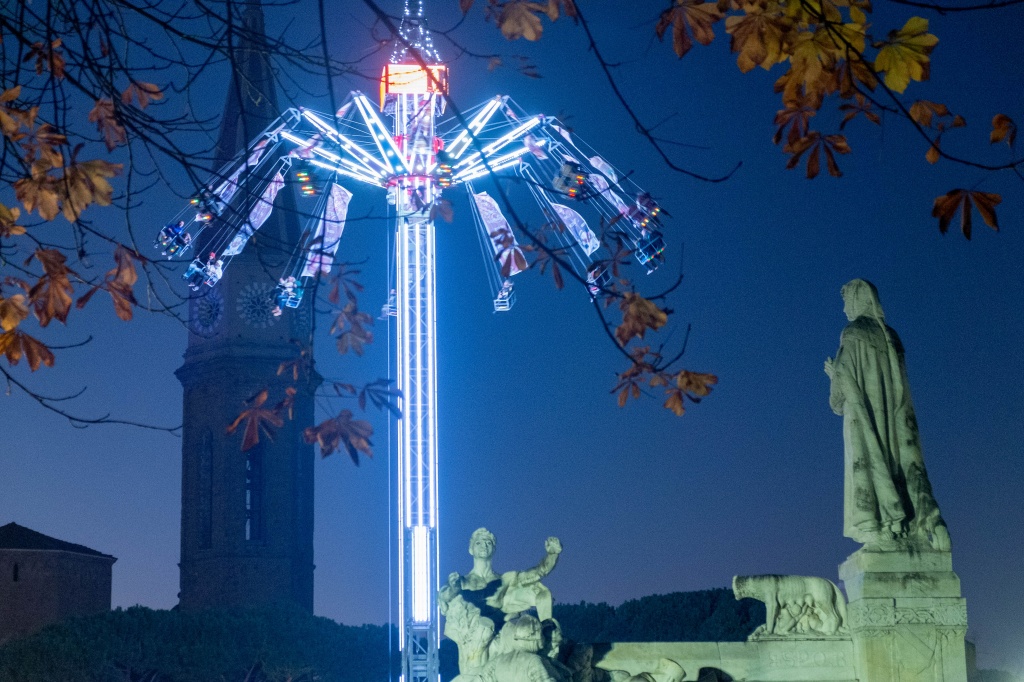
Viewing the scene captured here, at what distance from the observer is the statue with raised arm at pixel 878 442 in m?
11.5

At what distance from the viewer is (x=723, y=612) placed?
41.0m

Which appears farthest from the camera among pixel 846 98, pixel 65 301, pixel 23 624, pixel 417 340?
pixel 23 624

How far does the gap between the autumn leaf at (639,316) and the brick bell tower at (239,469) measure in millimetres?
60900

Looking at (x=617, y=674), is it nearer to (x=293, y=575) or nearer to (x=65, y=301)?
(x=65, y=301)

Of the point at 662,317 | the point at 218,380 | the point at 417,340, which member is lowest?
the point at 662,317

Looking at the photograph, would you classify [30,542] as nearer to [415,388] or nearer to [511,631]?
[415,388]

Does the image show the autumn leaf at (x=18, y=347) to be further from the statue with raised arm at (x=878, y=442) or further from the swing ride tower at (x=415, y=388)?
the swing ride tower at (x=415, y=388)

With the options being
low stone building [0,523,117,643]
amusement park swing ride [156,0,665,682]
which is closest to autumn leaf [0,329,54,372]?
amusement park swing ride [156,0,665,682]

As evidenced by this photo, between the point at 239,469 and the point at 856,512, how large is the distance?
6083 cm

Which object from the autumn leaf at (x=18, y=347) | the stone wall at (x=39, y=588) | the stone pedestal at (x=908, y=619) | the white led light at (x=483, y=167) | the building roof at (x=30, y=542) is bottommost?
the stone pedestal at (x=908, y=619)

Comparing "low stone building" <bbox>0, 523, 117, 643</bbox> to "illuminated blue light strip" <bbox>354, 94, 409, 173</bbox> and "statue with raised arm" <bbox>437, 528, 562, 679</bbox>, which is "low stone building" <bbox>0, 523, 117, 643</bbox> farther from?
"statue with raised arm" <bbox>437, 528, 562, 679</bbox>

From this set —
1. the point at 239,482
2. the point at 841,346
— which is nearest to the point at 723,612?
the point at 841,346

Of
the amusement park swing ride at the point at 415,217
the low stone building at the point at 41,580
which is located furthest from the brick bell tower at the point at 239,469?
the amusement park swing ride at the point at 415,217

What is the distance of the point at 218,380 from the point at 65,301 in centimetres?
6438
